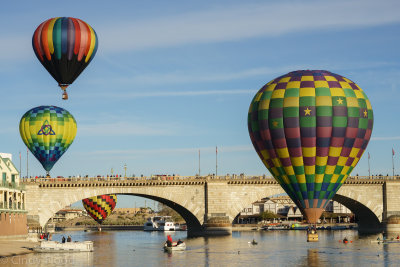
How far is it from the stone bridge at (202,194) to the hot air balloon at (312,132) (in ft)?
108

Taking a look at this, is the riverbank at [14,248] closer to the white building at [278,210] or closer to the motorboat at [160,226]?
the motorboat at [160,226]

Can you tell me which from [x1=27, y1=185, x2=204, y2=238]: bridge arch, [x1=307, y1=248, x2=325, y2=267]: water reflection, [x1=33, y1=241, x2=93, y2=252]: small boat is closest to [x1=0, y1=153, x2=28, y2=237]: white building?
[x1=27, y1=185, x2=204, y2=238]: bridge arch

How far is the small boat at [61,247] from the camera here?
220 feet

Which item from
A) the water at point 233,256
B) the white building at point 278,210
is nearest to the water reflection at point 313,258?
the water at point 233,256

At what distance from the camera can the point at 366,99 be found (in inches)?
2793

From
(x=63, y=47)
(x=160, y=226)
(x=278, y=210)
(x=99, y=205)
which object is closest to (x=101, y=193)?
(x=99, y=205)

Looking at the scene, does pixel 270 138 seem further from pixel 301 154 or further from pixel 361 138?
pixel 361 138

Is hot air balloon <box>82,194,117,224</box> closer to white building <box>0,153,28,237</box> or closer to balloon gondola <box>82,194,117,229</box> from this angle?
balloon gondola <box>82,194,117,229</box>

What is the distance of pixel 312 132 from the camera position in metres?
67.6

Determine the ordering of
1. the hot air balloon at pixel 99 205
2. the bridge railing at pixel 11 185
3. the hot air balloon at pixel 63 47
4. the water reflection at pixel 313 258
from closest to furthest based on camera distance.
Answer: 1. the water reflection at pixel 313 258
2. the hot air balloon at pixel 63 47
3. the bridge railing at pixel 11 185
4. the hot air balloon at pixel 99 205

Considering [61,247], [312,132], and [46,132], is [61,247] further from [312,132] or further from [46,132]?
[46,132]

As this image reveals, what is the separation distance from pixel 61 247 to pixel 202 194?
3684 centimetres

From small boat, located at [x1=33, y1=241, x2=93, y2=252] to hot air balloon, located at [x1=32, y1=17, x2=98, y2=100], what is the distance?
49.1 feet

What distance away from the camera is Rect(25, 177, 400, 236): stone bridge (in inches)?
3858
